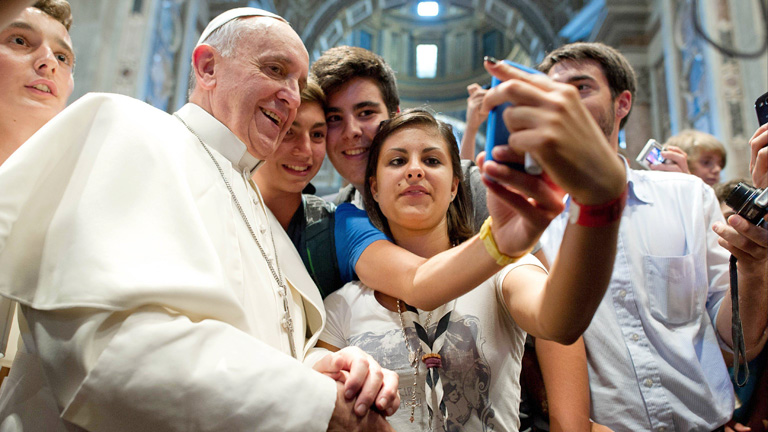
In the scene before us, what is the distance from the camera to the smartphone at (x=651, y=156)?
3.09m

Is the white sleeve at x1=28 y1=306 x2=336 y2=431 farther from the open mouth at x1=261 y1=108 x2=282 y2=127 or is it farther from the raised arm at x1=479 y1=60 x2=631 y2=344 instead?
the open mouth at x1=261 y1=108 x2=282 y2=127

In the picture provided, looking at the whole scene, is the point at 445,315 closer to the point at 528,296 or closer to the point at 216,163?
the point at 528,296

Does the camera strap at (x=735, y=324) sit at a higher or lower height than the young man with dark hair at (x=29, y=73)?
lower

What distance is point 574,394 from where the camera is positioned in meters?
1.91

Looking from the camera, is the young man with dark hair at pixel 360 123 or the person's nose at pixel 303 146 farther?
the person's nose at pixel 303 146

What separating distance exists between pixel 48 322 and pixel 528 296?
1228 millimetres

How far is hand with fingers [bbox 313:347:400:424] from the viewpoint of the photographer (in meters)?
1.25

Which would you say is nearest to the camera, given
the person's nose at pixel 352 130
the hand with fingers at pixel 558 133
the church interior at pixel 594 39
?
the hand with fingers at pixel 558 133

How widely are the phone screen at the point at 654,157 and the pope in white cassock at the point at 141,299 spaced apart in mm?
2485

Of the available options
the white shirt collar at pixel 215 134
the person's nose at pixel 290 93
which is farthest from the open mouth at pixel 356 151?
the white shirt collar at pixel 215 134

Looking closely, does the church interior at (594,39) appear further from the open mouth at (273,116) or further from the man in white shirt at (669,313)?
the open mouth at (273,116)

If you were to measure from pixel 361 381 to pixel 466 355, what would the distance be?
1.76ft

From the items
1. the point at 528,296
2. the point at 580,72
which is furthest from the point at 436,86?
the point at 528,296

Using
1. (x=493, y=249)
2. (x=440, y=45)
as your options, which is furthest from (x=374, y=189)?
(x=440, y=45)
